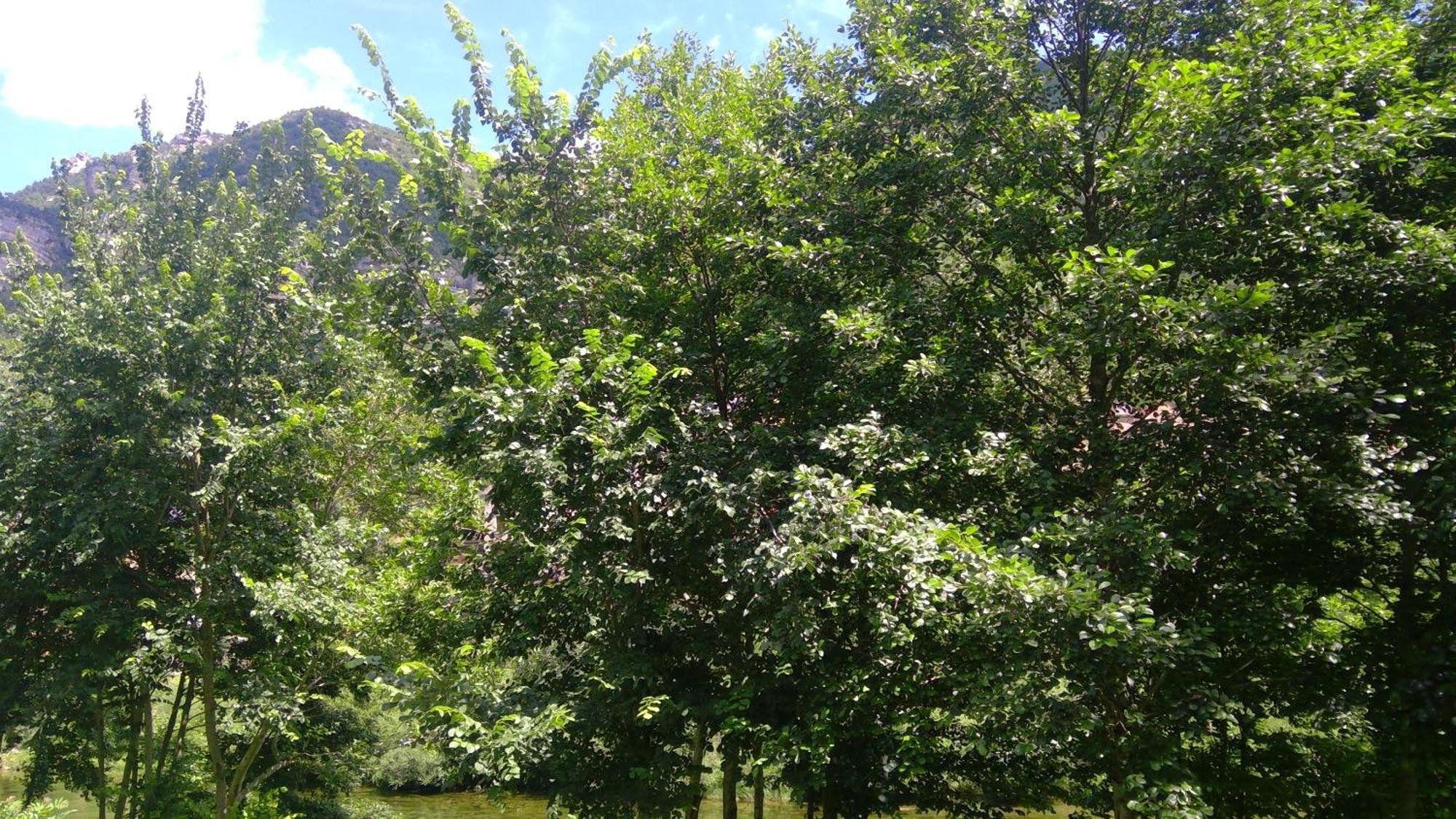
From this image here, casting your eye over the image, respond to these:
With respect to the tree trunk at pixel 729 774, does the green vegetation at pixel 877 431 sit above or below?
above

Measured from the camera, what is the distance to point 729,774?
29.2 ft

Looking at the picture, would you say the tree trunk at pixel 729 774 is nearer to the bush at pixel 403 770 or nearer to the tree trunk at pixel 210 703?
the tree trunk at pixel 210 703

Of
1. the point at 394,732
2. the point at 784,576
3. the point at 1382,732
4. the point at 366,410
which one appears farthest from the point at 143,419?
the point at 394,732

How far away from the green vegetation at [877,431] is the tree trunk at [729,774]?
8 centimetres

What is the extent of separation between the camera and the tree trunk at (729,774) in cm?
829

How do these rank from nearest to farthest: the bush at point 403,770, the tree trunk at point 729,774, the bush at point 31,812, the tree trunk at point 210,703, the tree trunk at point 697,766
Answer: the bush at point 31,812
the tree trunk at point 697,766
the tree trunk at point 729,774
the tree trunk at point 210,703
the bush at point 403,770

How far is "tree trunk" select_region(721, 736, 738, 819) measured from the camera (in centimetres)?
829

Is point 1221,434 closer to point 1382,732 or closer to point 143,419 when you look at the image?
point 1382,732

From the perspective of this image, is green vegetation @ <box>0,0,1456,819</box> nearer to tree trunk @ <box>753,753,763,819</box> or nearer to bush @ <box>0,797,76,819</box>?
tree trunk @ <box>753,753,763,819</box>

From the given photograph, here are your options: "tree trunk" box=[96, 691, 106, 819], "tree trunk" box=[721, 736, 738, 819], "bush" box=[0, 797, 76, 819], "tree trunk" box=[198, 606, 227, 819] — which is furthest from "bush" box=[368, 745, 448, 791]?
"tree trunk" box=[721, 736, 738, 819]

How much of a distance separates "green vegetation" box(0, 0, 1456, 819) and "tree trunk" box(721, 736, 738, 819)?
0.08 metres

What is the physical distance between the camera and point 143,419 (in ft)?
36.4

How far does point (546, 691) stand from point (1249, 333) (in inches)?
274

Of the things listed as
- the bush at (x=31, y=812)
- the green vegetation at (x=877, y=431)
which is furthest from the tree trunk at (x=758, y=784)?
the bush at (x=31, y=812)
